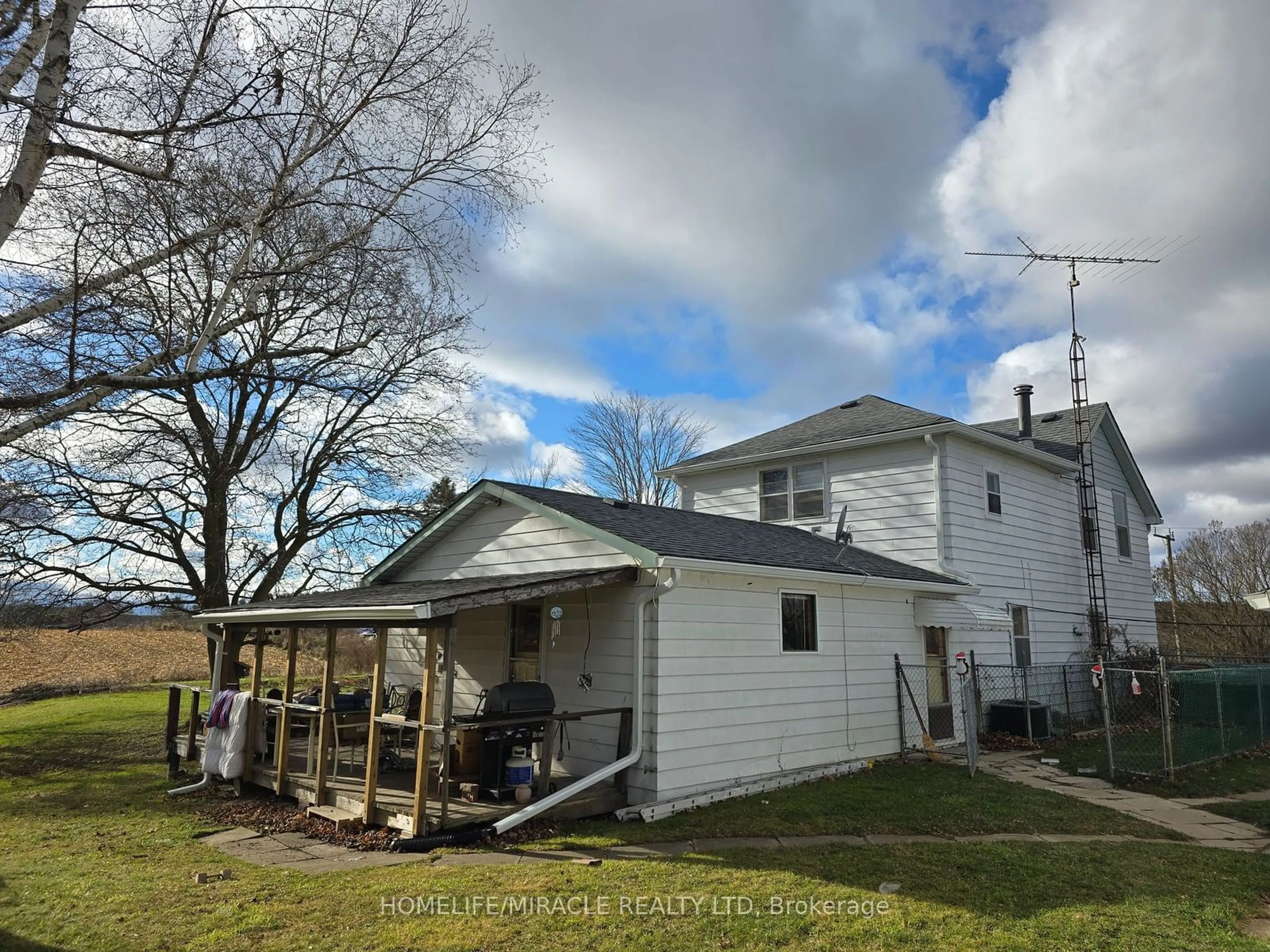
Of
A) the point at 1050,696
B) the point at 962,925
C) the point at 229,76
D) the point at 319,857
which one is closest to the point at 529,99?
the point at 229,76

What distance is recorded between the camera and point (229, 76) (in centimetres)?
588

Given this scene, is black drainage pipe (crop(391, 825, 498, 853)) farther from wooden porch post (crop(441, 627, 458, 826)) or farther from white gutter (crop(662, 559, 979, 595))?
white gutter (crop(662, 559, 979, 595))

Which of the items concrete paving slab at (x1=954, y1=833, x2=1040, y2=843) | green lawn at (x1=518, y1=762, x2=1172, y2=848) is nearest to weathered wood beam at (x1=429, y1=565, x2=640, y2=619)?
green lawn at (x1=518, y1=762, x2=1172, y2=848)

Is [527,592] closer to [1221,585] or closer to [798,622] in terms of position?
[798,622]

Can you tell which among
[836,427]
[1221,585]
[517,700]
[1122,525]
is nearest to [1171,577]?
[1221,585]

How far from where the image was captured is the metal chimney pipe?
1675 cm

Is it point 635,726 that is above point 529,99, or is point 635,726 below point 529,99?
→ below

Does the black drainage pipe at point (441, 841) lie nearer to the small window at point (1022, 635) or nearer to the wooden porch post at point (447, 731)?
the wooden porch post at point (447, 731)

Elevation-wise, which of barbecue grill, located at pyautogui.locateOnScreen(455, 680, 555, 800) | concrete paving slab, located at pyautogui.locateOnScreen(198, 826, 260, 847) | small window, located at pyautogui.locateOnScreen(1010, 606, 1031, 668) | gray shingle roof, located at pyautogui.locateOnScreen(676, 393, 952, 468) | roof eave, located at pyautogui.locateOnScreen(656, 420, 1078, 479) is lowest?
concrete paving slab, located at pyautogui.locateOnScreen(198, 826, 260, 847)

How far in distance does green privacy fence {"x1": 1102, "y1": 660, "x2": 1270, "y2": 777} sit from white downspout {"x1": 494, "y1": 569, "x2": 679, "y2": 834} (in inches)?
262

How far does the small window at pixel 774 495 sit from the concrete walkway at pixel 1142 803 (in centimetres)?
585

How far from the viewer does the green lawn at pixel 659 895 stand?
15.7ft

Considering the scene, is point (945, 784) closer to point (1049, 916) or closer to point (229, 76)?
point (1049, 916)

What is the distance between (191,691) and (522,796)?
6105 mm
